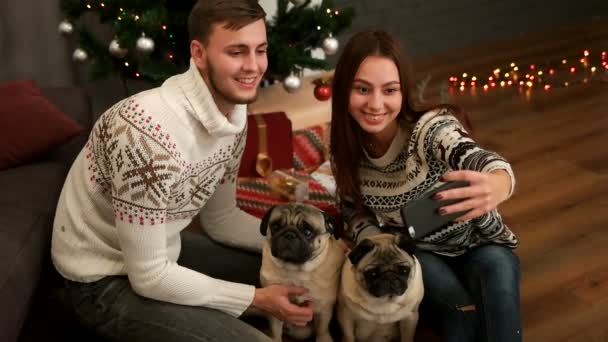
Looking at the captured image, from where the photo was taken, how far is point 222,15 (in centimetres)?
119

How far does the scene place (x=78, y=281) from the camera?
1.34 meters

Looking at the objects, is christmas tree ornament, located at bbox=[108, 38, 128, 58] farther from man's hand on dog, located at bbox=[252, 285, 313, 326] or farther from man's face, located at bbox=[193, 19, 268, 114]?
man's hand on dog, located at bbox=[252, 285, 313, 326]

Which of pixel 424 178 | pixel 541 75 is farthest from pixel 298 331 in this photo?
pixel 541 75

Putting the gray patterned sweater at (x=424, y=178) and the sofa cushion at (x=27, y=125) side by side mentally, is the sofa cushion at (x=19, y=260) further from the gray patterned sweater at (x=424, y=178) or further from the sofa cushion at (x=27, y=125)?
the gray patterned sweater at (x=424, y=178)

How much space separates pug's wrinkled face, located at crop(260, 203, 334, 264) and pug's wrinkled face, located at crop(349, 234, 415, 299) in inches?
3.9

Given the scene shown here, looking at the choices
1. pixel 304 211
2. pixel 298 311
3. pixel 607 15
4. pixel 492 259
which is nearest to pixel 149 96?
pixel 304 211

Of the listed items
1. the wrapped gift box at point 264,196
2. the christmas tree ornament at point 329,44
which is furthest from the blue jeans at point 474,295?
the christmas tree ornament at point 329,44

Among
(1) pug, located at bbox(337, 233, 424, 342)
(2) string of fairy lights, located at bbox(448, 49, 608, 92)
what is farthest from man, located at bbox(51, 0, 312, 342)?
(2) string of fairy lights, located at bbox(448, 49, 608, 92)

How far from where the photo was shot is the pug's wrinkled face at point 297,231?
1380 millimetres

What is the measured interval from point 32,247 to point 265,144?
1.03m

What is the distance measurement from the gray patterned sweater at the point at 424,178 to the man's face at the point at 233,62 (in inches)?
16.3

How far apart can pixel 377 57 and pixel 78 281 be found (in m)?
0.86

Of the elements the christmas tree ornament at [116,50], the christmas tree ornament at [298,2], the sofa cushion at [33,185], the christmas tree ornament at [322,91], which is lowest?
the sofa cushion at [33,185]

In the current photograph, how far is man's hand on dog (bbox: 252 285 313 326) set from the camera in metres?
1.36
